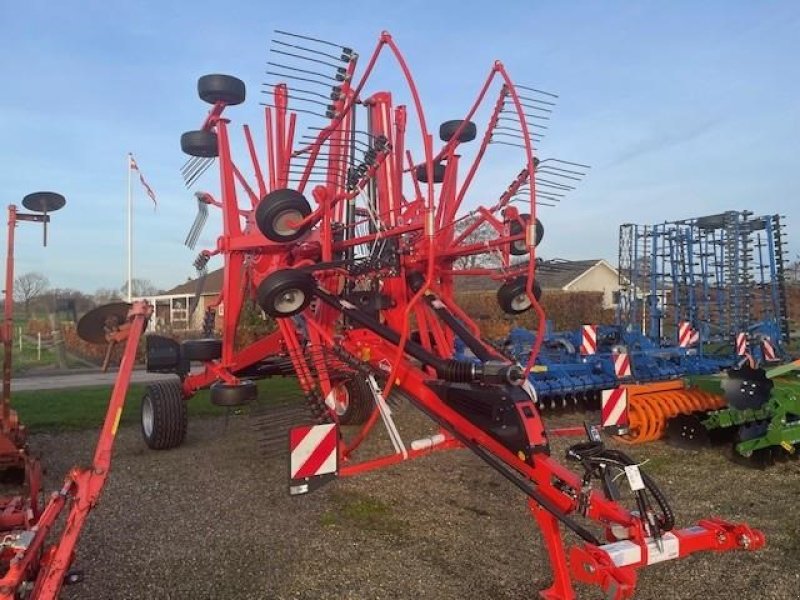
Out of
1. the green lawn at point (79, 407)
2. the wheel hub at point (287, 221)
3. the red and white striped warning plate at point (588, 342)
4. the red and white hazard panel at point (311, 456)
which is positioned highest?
the wheel hub at point (287, 221)

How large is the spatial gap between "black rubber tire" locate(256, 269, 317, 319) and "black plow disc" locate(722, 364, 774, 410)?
4.47 meters

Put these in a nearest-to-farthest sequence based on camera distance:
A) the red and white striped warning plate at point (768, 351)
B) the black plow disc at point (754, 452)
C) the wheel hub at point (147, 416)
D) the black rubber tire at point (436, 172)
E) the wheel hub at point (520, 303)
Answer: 1. the wheel hub at point (520, 303)
2. the black plow disc at point (754, 452)
3. the black rubber tire at point (436, 172)
4. the wheel hub at point (147, 416)
5. the red and white striped warning plate at point (768, 351)

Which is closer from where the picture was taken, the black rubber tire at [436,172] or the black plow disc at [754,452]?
the black plow disc at [754,452]

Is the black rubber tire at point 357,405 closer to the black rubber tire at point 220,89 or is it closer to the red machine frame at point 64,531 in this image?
the black rubber tire at point 220,89

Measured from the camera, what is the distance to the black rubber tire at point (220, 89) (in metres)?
6.61

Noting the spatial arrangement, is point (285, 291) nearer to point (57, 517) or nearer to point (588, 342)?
point (57, 517)

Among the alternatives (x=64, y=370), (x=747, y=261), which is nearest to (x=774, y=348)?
(x=747, y=261)

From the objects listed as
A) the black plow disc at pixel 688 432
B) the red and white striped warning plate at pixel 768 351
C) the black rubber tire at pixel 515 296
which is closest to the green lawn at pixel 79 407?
the black rubber tire at pixel 515 296

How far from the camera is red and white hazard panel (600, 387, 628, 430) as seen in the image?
5250 mm

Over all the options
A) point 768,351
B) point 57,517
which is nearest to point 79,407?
point 57,517

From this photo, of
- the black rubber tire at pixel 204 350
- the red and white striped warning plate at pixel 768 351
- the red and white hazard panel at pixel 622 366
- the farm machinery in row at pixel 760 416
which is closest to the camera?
the farm machinery in row at pixel 760 416

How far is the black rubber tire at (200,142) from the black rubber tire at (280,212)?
2.57 meters

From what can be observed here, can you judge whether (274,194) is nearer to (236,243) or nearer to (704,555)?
(236,243)

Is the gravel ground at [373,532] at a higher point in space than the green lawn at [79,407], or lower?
lower
